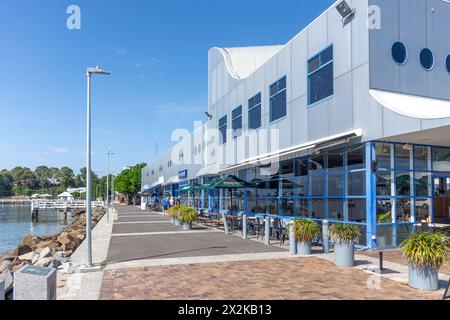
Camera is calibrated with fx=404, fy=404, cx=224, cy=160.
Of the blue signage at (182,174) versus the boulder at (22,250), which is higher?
the blue signage at (182,174)

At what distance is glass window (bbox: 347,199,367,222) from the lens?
13.5 metres

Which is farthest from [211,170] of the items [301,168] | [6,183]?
[6,183]

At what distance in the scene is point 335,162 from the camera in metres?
15.3

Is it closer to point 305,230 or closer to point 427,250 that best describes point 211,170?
point 305,230

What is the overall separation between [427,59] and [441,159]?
367 cm

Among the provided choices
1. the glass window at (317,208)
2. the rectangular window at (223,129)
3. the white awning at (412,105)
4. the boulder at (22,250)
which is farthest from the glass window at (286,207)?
the boulder at (22,250)

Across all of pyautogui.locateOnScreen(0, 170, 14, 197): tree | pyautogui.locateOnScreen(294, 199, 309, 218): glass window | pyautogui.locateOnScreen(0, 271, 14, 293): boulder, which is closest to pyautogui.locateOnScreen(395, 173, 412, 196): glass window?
pyautogui.locateOnScreen(294, 199, 309, 218): glass window

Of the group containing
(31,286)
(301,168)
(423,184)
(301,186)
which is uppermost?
(301,168)

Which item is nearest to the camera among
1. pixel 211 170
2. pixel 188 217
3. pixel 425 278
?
pixel 425 278

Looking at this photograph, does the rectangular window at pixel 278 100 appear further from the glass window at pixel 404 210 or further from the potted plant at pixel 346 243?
the potted plant at pixel 346 243

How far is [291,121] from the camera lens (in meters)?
18.2

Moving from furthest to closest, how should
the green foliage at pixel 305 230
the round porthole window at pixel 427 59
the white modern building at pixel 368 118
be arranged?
the round porthole window at pixel 427 59
the white modern building at pixel 368 118
the green foliage at pixel 305 230

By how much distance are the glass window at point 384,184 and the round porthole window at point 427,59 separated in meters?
4.35

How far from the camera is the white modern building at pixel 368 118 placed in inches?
518
